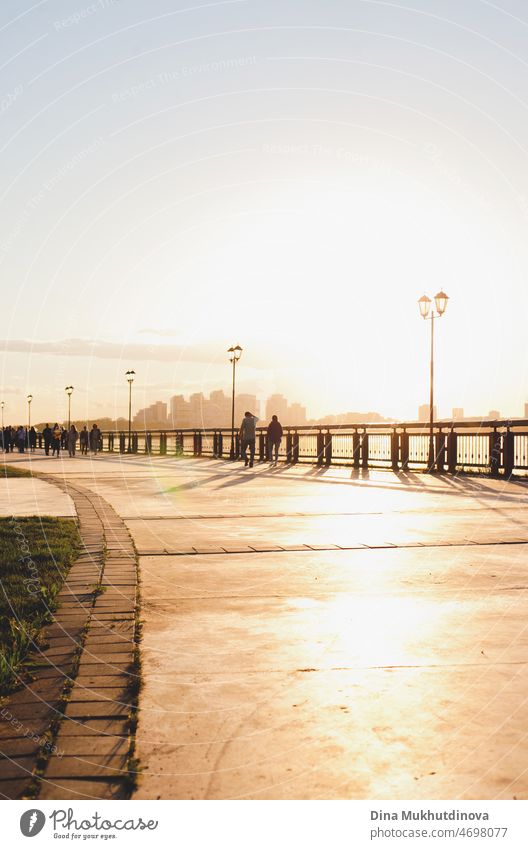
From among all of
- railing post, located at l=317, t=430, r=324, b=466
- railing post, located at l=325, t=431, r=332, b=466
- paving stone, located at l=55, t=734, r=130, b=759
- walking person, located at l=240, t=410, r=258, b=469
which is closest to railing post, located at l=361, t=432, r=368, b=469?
railing post, located at l=325, t=431, r=332, b=466

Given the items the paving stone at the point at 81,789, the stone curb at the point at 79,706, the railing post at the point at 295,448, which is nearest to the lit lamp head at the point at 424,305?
the railing post at the point at 295,448

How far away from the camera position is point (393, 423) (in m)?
23.4

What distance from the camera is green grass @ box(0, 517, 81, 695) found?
14.7ft

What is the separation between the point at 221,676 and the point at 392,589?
2.34 meters

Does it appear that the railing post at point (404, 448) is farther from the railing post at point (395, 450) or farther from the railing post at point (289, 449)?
the railing post at point (289, 449)

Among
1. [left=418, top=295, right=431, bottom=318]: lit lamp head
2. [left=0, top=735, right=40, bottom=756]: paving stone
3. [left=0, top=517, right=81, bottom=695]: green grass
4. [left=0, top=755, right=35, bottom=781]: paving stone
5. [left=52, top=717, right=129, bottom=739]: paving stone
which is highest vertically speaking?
[left=418, top=295, right=431, bottom=318]: lit lamp head

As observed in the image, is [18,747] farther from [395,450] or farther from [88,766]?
[395,450]

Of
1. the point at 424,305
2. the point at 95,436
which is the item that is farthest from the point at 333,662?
the point at 95,436

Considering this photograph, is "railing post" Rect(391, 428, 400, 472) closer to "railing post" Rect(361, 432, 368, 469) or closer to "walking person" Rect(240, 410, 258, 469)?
"railing post" Rect(361, 432, 368, 469)

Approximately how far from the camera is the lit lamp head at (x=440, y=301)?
23.7 meters

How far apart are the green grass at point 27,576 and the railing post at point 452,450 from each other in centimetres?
1311

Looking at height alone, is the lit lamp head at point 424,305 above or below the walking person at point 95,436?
above

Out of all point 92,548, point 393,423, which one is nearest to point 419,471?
point 393,423

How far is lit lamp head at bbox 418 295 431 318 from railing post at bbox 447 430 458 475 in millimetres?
4957
